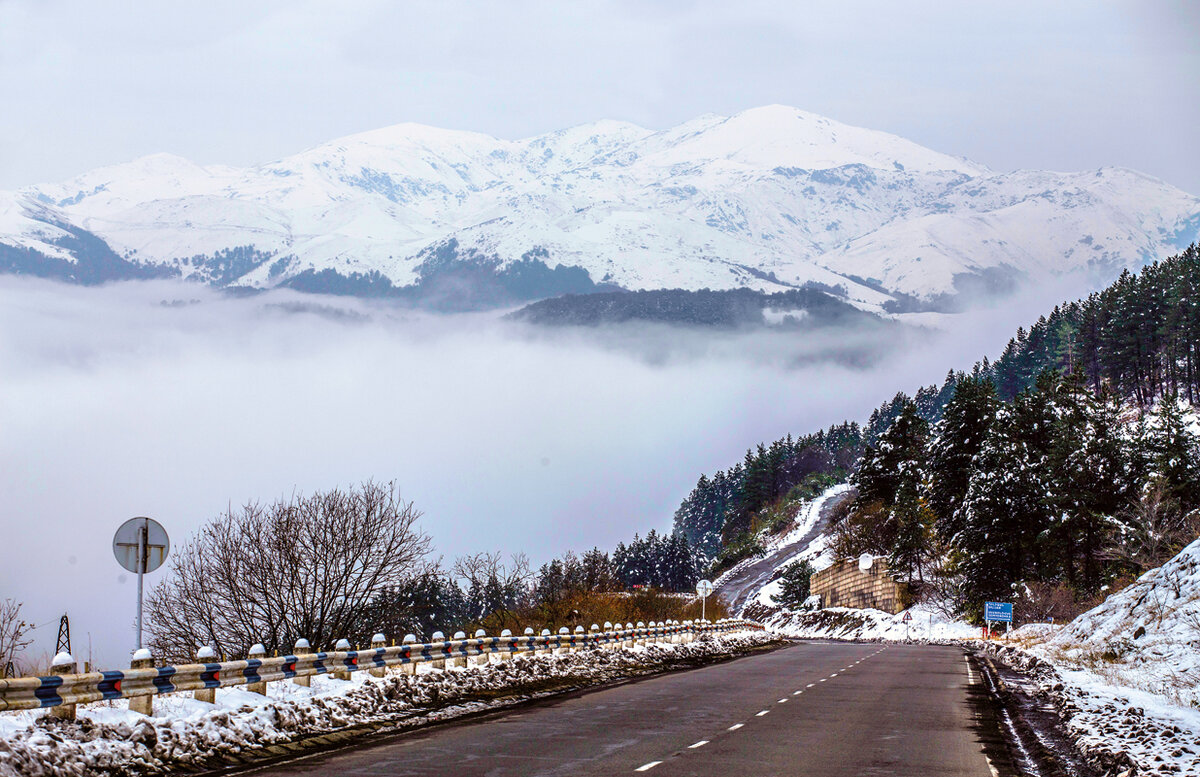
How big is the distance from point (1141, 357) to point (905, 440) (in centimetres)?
4617

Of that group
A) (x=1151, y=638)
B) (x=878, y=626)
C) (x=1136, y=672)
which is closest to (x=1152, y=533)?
(x=1151, y=638)

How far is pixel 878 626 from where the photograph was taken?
9825cm

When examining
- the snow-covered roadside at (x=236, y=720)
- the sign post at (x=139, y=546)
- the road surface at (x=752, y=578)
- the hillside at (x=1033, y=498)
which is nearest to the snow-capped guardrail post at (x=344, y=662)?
the snow-covered roadside at (x=236, y=720)

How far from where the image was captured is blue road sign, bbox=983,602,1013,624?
66938mm

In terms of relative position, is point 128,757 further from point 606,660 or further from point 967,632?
point 967,632

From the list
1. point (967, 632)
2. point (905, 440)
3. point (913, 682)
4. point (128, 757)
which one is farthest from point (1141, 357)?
point (128, 757)

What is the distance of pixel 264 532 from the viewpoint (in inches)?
1736

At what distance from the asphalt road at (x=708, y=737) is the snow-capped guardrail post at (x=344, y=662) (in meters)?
2.51

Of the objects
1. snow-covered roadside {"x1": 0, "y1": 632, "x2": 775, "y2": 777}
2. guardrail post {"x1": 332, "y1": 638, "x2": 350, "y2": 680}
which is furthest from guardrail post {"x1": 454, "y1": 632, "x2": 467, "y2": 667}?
guardrail post {"x1": 332, "y1": 638, "x2": 350, "y2": 680}

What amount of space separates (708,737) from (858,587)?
98671 millimetres

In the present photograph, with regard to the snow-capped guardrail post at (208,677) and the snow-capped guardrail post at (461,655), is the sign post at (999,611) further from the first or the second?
the snow-capped guardrail post at (208,677)

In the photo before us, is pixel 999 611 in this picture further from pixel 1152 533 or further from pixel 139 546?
pixel 139 546

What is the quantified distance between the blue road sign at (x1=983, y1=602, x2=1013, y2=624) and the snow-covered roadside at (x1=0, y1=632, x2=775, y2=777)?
41087 mm

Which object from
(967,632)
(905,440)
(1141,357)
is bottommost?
(967,632)
